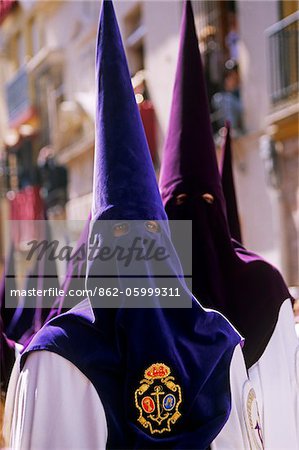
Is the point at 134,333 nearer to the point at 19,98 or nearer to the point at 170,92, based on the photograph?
the point at 170,92

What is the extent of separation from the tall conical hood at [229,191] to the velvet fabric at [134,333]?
1.19m

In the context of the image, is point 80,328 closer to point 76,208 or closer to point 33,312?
point 33,312

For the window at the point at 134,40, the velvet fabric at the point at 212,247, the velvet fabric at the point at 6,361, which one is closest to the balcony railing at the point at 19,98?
the window at the point at 134,40

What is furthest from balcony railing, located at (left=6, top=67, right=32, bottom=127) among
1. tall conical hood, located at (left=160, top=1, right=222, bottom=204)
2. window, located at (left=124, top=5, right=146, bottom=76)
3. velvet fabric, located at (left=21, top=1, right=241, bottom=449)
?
velvet fabric, located at (left=21, top=1, right=241, bottom=449)

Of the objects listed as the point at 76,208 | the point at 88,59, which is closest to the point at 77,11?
the point at 88,59

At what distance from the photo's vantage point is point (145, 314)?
7.37 ft

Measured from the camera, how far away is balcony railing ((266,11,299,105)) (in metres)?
8.25

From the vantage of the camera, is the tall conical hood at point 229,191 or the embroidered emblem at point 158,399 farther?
the tall conical hood at point 229,191

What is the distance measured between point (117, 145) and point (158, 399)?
80 cm

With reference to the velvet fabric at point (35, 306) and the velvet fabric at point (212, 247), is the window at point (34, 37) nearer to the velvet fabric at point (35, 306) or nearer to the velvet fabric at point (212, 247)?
the velvet fabric at point (35, 306)

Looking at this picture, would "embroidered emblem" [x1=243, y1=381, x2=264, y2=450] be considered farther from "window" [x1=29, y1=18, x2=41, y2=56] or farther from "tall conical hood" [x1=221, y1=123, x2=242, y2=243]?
"window" [x1=29, y1=18, x2=41, y2=56]

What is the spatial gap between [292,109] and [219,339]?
6065mm

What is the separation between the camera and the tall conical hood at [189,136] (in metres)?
2.96

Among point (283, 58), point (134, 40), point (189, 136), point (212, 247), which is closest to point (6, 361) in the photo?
point (212, 247)
